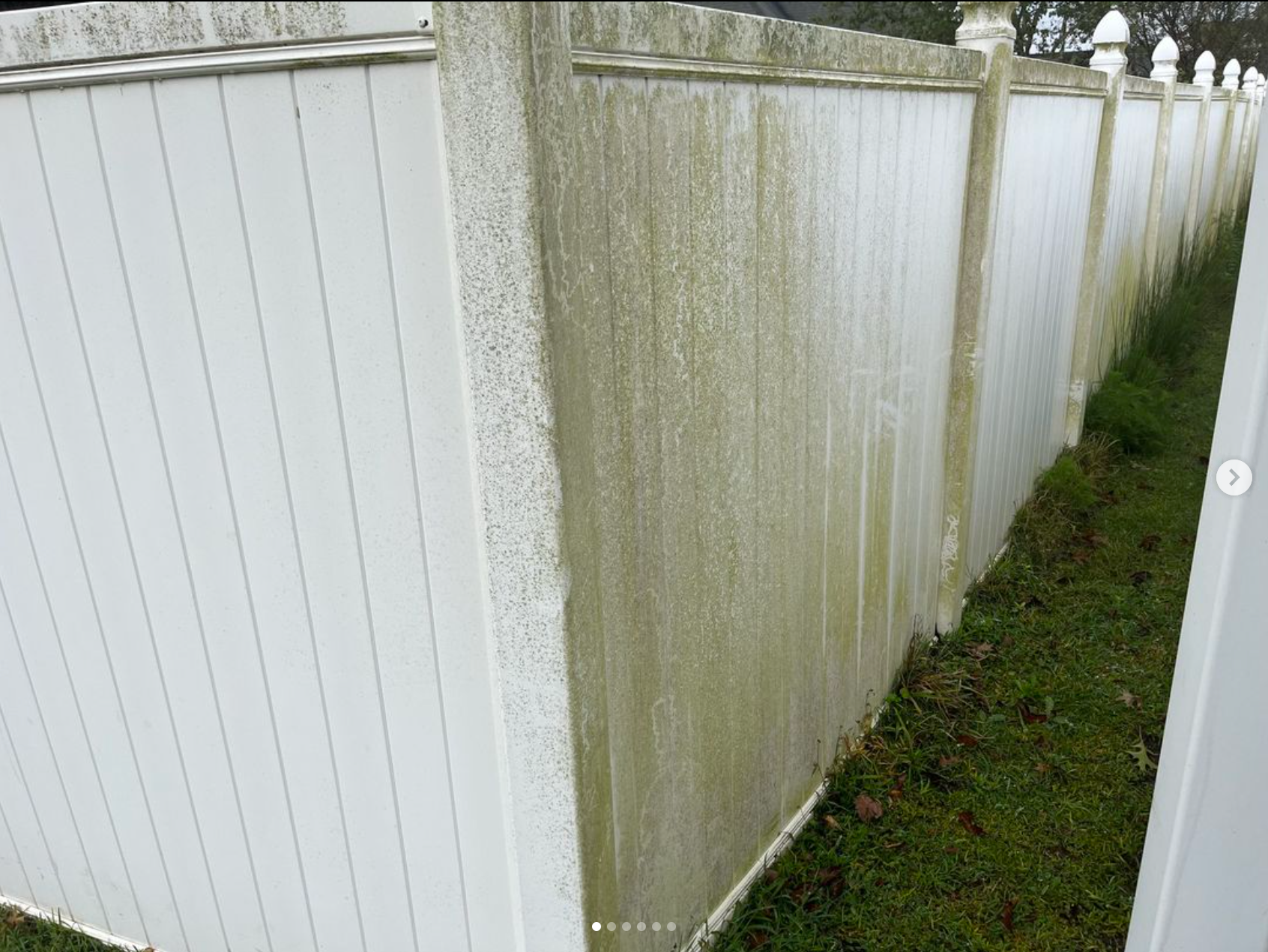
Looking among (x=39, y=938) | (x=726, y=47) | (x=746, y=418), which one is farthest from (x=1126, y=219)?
(x=39, y=938)

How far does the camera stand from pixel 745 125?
2.35 metres

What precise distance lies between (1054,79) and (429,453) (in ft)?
13.0

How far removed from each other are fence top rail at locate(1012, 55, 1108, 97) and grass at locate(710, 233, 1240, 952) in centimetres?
203

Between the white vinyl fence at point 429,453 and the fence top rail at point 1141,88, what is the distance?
149 inches

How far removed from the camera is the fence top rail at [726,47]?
5.87 feet

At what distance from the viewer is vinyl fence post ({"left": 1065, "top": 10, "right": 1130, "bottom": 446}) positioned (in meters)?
5.79

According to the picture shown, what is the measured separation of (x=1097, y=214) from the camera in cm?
599

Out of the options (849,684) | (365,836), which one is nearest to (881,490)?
(849,684)

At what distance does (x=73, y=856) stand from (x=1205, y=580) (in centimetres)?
299

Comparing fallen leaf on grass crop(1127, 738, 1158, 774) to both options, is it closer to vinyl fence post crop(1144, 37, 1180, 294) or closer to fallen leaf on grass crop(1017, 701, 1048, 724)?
fallen leaf on grass crop(1017, 701, 1048, 724)

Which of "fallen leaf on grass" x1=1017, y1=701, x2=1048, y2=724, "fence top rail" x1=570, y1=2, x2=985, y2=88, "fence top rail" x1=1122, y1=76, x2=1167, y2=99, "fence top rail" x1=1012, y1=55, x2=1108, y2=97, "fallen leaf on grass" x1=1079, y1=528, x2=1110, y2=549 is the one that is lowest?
"fallen leaf on grass" x1=1079, y1=528, x2=1110, y2=549

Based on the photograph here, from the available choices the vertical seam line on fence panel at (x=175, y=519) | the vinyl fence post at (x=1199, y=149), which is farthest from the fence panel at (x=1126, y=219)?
the vertical seam line on fence panel at (x=175, y=519)

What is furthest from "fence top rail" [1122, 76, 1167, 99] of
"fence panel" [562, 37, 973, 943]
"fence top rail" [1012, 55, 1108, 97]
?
"fence panel" [562, 37, 973, 943]

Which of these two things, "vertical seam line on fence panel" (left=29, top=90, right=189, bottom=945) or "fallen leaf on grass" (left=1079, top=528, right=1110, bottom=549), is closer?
"vertical seam line on fence panel" (left=29, top=90, right=189, bottom=945)
